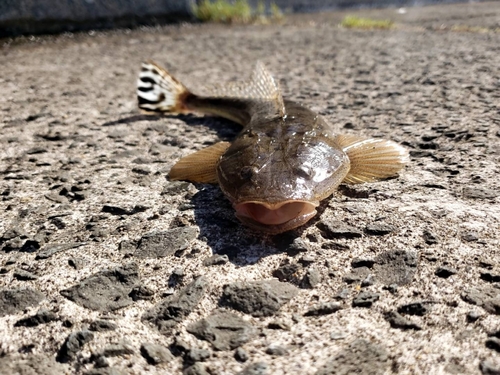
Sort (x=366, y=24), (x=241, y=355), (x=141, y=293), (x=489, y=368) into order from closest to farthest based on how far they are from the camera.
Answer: (x=489, y=368), (x=241, y=355), (x=141, y=293), (x=366, y=24)

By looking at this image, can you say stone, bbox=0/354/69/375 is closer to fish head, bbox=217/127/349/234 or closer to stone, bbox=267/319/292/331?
stone, bbox=267/319/292/331

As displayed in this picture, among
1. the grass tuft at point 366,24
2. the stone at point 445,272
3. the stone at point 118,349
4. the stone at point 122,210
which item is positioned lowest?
the grass tuft at point 366,24

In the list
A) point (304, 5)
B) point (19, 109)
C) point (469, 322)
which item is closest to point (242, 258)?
point (469, 322)

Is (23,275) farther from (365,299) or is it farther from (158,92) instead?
(158,92)

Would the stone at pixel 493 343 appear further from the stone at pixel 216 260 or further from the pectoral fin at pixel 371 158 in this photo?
the pectoral fin at pixel 371 158

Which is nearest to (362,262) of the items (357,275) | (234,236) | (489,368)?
(357,275)

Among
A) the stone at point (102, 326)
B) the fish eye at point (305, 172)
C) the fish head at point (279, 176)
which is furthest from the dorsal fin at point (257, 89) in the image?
the stone at point (102, 326)

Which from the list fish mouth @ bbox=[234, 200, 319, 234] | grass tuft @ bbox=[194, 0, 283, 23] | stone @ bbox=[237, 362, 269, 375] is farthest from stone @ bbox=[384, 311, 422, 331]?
grass tuft @ bbox=[194, 0, 283, 23]
